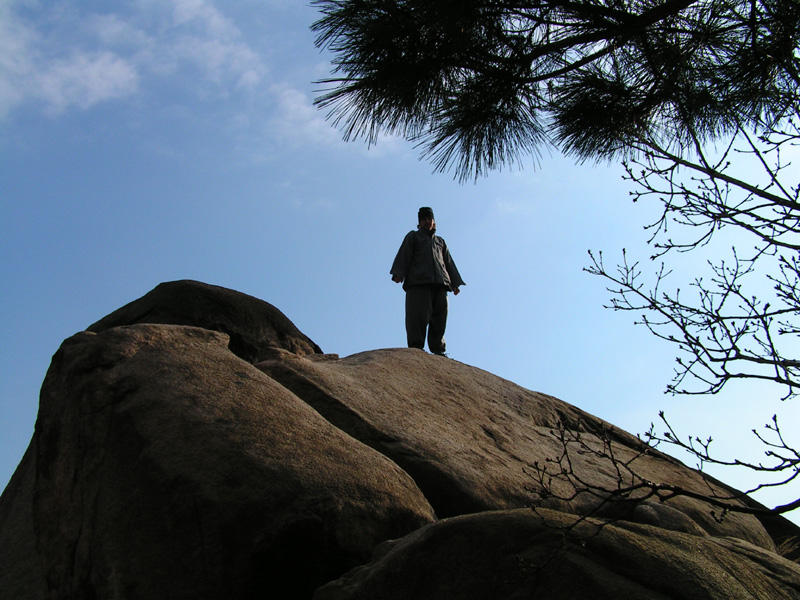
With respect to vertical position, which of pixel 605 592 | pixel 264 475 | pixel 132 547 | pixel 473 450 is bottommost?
pixel 605 592

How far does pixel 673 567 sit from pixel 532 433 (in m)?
2.44

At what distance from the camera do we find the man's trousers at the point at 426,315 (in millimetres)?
6859

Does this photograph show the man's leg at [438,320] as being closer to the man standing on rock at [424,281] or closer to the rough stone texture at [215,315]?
the man standing on rock at [424,281]

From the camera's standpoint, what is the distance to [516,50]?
15.4 feet

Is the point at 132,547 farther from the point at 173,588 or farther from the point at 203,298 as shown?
the point at 203,298

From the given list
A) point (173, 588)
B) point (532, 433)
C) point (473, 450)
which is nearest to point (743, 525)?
point (532, 433)

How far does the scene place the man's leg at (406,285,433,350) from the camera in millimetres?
6840

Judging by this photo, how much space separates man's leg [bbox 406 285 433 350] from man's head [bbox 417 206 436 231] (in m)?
0.62

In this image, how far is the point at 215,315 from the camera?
15.6 ft

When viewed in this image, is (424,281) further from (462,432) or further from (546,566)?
(546,566)

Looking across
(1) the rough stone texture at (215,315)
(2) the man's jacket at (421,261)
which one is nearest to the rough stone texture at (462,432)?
(1) the rough stone texture at (215,315)

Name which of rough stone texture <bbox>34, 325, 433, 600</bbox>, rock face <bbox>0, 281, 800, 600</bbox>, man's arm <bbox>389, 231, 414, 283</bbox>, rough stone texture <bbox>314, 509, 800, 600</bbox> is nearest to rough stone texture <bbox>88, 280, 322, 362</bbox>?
rock face <bbox>0, 281, 800, 600</bbox>

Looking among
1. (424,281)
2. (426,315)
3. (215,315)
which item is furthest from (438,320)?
(215,315)

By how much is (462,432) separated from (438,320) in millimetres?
2933
